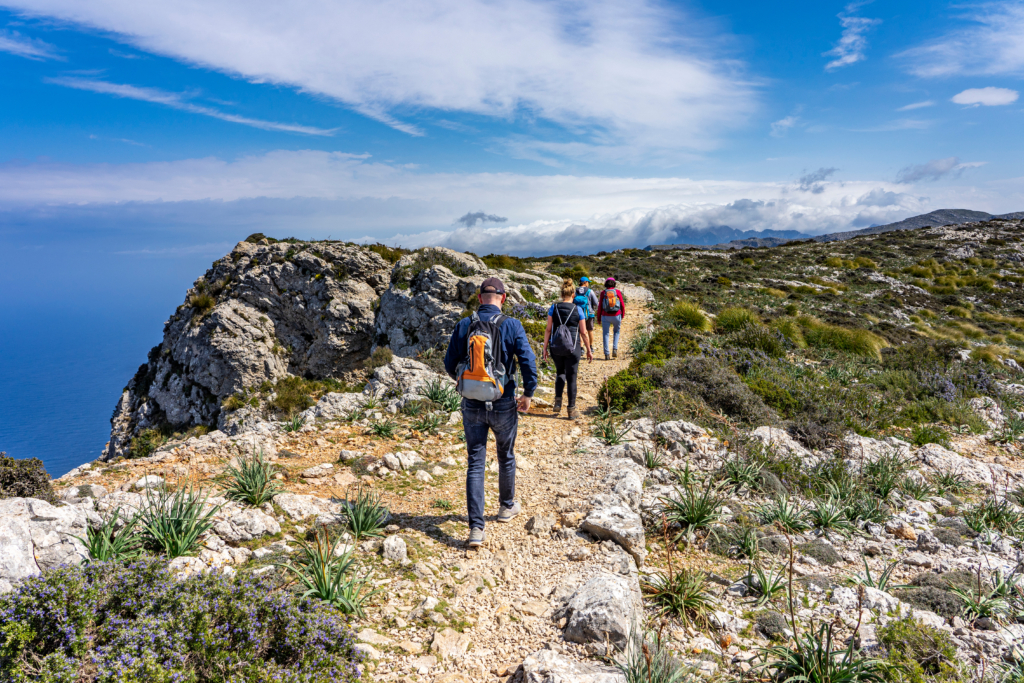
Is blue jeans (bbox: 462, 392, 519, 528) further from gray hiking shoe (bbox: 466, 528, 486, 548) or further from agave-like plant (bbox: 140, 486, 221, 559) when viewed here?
agave-like plant (bbox: 140, 486, 221, 559)

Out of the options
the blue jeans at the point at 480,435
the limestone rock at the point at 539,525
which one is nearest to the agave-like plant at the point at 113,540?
the blue jeans at the point at 480,435

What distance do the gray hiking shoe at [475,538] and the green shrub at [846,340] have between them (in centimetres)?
1512

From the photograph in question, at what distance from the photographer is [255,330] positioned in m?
20.8

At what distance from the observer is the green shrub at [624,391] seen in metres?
9.00

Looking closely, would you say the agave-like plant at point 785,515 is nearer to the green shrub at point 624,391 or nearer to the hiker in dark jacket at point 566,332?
the green shrub at point 624,391

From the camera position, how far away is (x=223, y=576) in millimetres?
3154

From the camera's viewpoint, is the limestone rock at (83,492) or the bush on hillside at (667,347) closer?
the limestone rock at (83,492)

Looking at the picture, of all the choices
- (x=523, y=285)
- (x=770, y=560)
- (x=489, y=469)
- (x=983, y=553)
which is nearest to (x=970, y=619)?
(x=770, y=560)

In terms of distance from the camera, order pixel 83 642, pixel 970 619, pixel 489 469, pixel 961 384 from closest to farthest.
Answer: pixel 83 642, pixel 970 619, pixel 489 469, pixel 961 384

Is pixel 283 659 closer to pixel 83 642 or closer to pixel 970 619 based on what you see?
pixel 83 642

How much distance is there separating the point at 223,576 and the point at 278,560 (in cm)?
69

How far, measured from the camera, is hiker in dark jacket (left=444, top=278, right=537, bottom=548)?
179 inches

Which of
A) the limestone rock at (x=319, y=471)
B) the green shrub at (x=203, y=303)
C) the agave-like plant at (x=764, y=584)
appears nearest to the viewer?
the agave-like plant at (x=764, y=584)

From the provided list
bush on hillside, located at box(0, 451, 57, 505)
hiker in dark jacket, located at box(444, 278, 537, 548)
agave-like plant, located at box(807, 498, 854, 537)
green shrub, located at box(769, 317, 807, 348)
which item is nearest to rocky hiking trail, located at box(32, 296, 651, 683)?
bush on hillside, located at box(0, 451, 57, 505)
